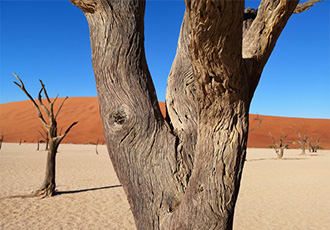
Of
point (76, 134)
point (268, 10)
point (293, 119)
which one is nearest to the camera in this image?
point (268, 10)

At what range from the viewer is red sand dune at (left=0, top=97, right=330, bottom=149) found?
48.0 m

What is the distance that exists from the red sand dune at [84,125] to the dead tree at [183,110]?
42084mm

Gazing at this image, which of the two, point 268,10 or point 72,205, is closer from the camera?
point 268,10

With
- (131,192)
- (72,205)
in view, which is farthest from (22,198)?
(131,192)

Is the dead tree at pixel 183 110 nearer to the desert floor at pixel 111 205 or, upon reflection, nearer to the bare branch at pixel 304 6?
the bare branch at pixel 304 6

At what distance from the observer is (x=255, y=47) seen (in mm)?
1811

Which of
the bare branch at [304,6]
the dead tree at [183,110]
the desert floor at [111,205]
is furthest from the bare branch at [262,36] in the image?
the desert floor at [111,205]

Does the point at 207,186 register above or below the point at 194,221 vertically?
above

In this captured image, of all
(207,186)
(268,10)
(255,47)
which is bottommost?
(207,186)

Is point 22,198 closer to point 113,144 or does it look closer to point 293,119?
point 113,144

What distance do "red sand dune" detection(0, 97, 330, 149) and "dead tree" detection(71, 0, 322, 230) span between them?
138ft

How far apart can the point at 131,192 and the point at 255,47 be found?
1226mm

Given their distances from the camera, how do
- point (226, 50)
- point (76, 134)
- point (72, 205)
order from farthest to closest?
point (76, 134) < point (72, 205) < point (226, 50)

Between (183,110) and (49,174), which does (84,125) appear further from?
(183,110)
